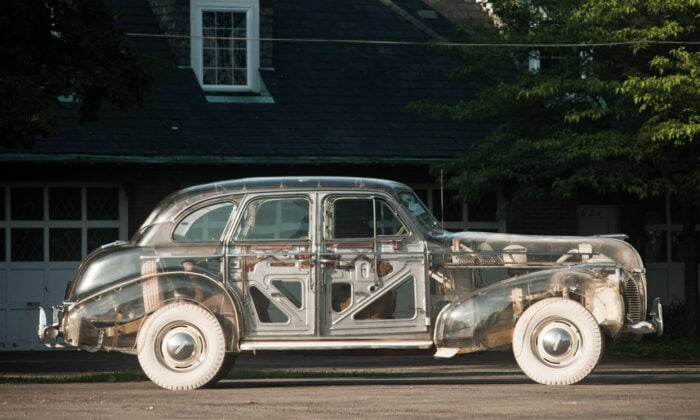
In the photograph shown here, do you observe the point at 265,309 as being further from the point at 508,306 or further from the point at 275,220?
the point at 508,306

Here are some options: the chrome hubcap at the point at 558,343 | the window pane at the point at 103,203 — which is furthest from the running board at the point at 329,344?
the window pane at the point at 103,203

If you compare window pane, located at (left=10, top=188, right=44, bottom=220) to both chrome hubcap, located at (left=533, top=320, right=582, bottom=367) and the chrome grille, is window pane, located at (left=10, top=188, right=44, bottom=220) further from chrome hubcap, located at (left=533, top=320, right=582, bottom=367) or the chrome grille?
the chrome grille

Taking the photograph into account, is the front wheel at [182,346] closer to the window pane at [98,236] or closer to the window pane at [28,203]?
the window pane at [98,236]

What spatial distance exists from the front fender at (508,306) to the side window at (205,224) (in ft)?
7.11

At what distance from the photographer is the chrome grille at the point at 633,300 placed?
41.1 feet

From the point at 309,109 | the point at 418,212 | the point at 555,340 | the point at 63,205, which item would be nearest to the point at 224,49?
the point at 309,109

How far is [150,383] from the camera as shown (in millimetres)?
13391

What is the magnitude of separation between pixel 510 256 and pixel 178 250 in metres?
3.05

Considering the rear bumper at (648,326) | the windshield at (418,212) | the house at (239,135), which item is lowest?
the rear bumper at (648,326)

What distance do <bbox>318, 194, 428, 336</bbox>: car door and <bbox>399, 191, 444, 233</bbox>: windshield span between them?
237 millimetres

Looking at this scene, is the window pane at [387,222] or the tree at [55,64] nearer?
the window pane at [387,222]

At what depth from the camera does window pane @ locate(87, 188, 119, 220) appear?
21.8m

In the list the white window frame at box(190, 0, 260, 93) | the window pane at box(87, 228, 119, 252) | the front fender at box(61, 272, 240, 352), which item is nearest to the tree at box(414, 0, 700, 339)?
the white window frame at box(190, 0, 260, 93)

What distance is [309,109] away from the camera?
2256 cm
